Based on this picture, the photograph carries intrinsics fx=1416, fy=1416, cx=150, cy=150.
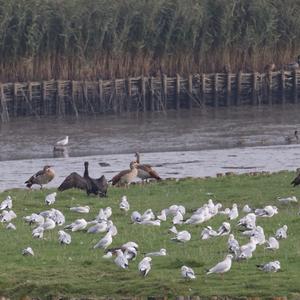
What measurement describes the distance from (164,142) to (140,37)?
14.2 metres

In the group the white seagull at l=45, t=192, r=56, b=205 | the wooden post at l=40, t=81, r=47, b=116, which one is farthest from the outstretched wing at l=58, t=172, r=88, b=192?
the wooden post at l=40, t=81, r=47, b=116

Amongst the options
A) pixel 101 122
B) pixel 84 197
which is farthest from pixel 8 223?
pixel 101 122

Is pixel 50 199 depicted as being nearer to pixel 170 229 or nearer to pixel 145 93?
pixel 170 229

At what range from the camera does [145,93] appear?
57.8 metres

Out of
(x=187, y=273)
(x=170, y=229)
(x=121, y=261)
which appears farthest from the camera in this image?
(x=170, y=229)

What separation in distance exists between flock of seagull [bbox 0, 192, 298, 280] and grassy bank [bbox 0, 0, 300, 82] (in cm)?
2972

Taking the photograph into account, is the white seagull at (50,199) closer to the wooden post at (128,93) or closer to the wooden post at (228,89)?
the wooden post at (128,93)

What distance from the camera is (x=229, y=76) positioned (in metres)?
59.4

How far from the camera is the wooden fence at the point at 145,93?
5556cm

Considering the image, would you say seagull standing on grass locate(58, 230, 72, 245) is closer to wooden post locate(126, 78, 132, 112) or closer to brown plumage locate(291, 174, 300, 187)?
brown plumage locate(291, 174, 300, 187)

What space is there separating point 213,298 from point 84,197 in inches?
480

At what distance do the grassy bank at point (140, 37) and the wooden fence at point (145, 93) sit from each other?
1344mm

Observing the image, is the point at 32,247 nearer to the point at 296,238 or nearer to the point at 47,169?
the point at 296,238

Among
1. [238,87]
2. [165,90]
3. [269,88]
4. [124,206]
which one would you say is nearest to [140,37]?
[165,90]
